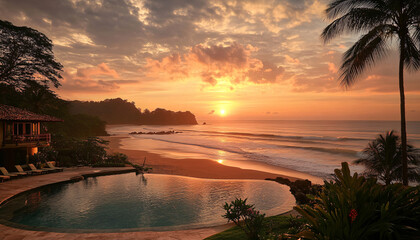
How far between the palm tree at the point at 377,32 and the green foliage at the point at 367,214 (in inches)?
401

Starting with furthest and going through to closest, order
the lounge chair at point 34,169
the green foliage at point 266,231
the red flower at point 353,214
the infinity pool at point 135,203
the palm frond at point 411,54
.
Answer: the lounge chair at point 34,169
the palm frond at point 411,54
the infinity pool at point 135,203
the green foliage at point 266,231
the red flower at point 353,214

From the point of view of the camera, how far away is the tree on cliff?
2892 cm

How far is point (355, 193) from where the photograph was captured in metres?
3.90

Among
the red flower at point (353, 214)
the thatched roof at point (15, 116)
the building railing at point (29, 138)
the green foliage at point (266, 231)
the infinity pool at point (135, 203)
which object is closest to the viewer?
the red flower at point (353, 214)

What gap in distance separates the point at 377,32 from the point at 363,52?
1095mm

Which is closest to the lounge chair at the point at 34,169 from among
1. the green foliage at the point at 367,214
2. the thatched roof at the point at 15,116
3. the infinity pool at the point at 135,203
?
the thatched roof at the point at 15,116

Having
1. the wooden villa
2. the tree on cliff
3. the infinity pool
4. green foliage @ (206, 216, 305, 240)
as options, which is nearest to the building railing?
the wooden villa

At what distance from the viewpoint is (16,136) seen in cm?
2114

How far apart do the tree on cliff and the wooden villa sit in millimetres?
9438

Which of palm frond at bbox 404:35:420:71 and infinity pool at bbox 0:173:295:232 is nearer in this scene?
infinity pool at bbox 0:173:295:232

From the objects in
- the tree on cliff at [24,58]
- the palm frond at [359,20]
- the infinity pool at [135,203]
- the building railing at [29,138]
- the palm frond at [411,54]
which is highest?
the tree on cliff at [24,58]

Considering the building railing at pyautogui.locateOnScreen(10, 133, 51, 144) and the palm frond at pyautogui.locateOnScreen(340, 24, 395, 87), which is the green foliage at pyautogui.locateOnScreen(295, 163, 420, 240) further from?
the building railing at pyautogui.locateOnScreen(10, 133, 51, 144)

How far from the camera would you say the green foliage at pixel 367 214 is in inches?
139

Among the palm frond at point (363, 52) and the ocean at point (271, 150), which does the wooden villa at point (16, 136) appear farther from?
the palm frond at point (363, 52)
